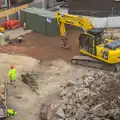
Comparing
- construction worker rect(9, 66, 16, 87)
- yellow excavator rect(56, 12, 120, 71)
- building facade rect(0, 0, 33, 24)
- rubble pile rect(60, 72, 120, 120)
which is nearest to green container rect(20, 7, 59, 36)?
building facade rect(0, 0, 33, 24)

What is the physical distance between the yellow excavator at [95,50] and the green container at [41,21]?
473 cm

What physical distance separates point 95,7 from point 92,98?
62.7 feet

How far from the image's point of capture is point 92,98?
63.4 ft

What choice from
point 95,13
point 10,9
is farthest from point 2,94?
point 95,13

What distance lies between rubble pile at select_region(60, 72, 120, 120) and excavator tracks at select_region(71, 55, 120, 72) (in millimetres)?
2954

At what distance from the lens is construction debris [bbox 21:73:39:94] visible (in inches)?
886

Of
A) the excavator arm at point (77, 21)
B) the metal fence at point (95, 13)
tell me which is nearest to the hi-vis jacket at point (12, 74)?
the excavator arm at point (77, 21)

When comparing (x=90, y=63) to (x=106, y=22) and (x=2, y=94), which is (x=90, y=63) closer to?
(x=2, y=94)

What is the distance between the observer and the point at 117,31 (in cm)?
3350

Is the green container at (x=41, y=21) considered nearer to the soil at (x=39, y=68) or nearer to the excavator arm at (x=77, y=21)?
the soil at (x=39, y=68)

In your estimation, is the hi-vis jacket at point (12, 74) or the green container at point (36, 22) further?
the green container at point (36, 22)

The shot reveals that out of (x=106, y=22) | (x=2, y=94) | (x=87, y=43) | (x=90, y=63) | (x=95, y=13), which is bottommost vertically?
(x=90, y=63)

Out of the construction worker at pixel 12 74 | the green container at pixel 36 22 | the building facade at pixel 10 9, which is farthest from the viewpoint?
the building facade at pixel 10 9

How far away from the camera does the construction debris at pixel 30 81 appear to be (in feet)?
73.8
